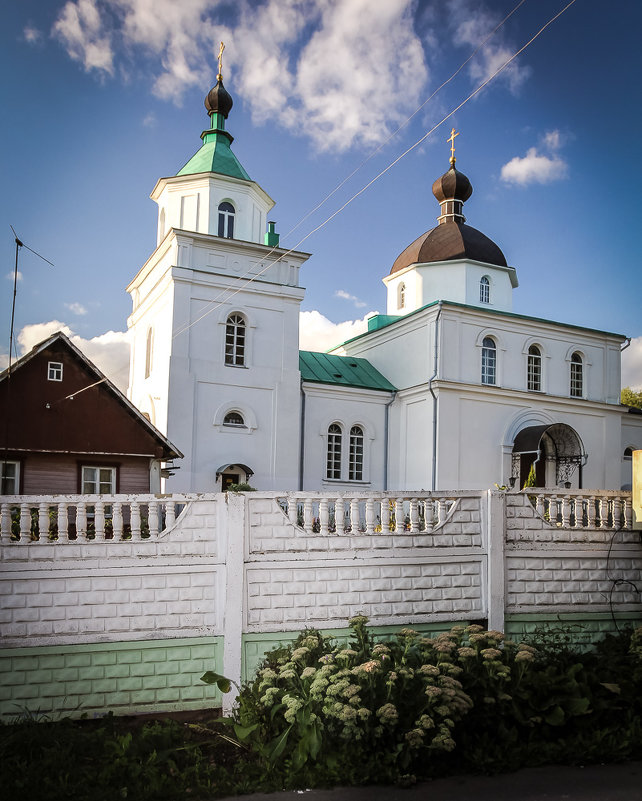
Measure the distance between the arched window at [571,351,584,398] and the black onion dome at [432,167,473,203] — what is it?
7959mm

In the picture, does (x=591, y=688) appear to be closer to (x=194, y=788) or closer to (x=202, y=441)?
(x=194, y=788)

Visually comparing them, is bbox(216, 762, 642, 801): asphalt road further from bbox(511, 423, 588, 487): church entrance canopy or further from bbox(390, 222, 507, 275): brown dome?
bbox(390, 222, 507, 275): brown dome

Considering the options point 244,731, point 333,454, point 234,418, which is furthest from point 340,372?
point 244,731

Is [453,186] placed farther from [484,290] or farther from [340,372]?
[340,372]

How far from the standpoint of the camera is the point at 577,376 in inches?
1030

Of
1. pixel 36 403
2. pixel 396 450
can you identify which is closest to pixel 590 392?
pixel 396 450

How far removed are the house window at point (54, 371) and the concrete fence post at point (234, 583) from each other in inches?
336

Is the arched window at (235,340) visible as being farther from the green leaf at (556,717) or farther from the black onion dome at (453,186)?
the green leaf at (556,717)

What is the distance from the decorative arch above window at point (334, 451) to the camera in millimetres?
22672

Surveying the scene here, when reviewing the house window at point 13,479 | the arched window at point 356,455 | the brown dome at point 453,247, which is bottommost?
the house window at point 13,479

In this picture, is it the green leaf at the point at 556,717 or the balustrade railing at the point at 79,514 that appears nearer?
the green leaf at the point at 556,717

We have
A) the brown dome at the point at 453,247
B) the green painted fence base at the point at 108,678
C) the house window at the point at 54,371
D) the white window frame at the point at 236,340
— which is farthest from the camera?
the brown dome at the point at 453,247

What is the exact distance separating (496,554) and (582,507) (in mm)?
1236

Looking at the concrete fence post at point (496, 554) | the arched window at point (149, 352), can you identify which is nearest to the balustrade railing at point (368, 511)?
the concrete fence post at point (496, 554)
